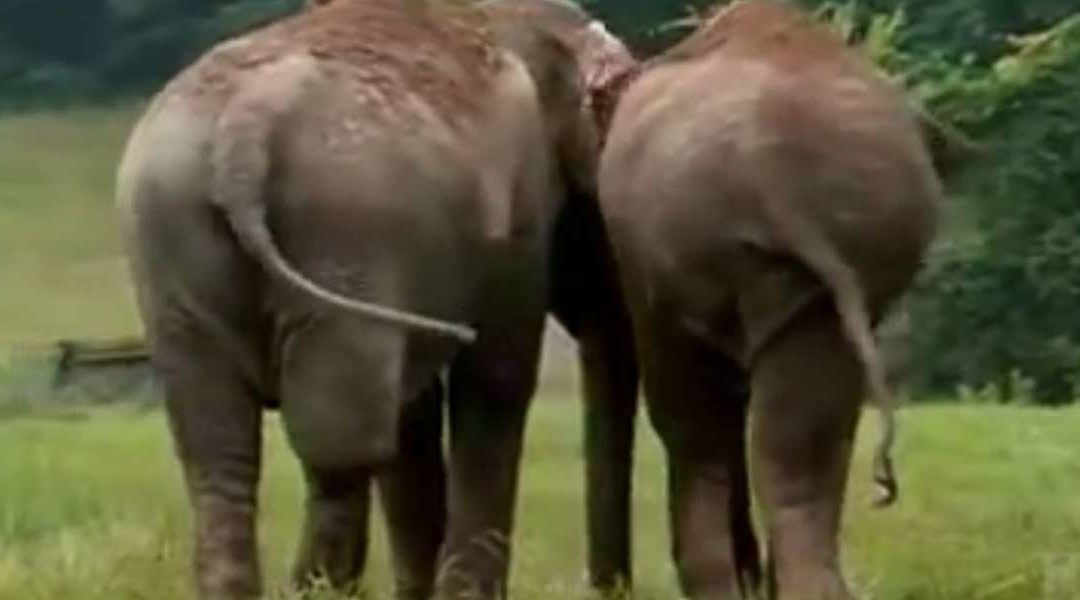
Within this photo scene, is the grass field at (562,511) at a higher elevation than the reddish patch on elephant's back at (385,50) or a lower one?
lower

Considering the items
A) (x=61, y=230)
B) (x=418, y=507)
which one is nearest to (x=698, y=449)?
(x=418, y=507)

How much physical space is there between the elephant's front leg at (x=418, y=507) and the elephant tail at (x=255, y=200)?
1.41 m

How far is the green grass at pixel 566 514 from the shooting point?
390 inches

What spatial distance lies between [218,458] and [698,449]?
54.8 inches

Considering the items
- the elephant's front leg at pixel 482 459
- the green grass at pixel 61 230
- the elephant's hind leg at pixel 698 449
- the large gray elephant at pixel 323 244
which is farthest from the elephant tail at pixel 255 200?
the green grass at pixel 61 230

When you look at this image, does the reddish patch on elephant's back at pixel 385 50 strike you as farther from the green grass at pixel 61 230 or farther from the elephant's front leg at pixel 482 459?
the green grass at pixel 61 230

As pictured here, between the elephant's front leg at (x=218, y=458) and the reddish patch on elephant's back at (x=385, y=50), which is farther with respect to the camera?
the reddish patch on elephant's back at (x=385, y=50)

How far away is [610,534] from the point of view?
409 inches

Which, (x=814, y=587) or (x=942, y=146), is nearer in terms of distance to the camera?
(x=814, y=587)

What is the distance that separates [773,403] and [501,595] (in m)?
0.91

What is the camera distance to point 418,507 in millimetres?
9891

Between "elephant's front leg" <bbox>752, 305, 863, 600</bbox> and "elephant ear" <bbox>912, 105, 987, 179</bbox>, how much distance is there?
757 mm

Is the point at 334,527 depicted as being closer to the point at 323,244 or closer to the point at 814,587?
the point at 323,244

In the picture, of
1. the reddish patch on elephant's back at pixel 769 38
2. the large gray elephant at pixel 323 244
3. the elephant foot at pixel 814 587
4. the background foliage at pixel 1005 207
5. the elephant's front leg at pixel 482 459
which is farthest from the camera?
the background foliage at pixel 1005 207
